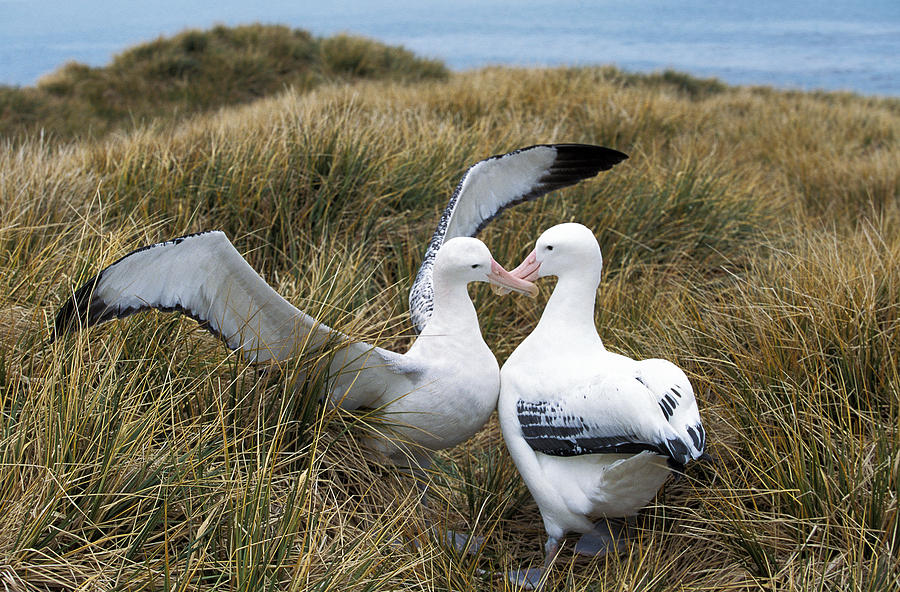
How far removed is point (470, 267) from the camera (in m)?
2.97

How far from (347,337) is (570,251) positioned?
2.86 ft

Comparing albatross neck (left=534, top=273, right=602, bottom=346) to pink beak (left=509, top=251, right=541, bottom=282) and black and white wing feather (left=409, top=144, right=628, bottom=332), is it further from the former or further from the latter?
black and white wing feather (left=409, top=144, right=628, bottom=332)

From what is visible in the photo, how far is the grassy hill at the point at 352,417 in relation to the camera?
2.31 meters

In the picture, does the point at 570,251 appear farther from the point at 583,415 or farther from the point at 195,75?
the point at 195,75

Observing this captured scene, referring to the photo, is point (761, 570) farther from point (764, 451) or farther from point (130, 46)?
point (130, 46)

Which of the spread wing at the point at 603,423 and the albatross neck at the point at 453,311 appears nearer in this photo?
the spread wing at the point at 603,423

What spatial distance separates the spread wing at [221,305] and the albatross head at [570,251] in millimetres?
662

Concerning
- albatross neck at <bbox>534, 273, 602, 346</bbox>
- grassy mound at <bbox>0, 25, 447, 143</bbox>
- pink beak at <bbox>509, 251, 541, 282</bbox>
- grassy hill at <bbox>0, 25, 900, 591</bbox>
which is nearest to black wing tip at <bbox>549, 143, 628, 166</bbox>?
grassy hill at <bbox>0, 25, 900, 591</bbox>

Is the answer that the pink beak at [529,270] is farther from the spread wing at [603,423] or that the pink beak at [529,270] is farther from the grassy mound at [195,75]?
the grassy mound at [195,75]

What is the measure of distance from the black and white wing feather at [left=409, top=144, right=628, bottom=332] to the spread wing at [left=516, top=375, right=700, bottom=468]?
41.6 inches

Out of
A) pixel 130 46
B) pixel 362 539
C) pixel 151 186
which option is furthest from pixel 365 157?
pixel 130 46

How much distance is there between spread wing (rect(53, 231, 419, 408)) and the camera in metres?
2.57

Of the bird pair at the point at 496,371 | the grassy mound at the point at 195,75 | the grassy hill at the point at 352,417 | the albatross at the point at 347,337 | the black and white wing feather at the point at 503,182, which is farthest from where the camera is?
the grassy mound at the point at 195,75

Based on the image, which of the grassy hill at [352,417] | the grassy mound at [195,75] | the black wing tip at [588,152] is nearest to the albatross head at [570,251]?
the grassy hill at [352,417]
